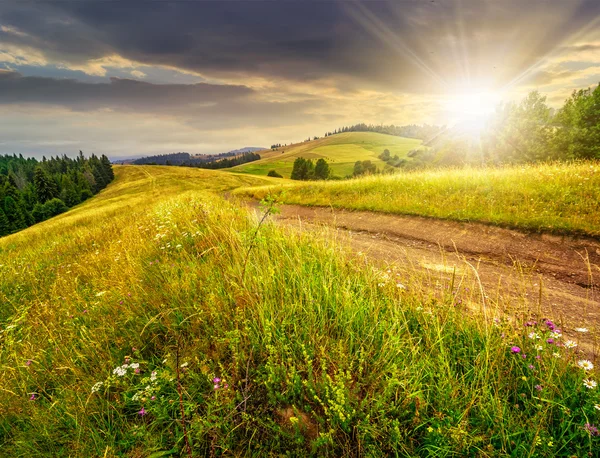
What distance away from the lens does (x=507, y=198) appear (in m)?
8.90

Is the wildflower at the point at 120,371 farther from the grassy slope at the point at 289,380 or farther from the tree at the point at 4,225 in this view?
the tree at the point at 4,225

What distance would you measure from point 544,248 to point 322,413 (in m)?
7.52

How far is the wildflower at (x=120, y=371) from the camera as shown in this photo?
2.33 metres

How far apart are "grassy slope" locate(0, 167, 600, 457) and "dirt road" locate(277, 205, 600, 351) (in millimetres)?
1000

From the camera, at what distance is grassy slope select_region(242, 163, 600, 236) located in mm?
7336

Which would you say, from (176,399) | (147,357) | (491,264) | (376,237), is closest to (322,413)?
(176,399)

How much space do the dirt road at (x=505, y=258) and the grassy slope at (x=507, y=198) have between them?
0.45 meters

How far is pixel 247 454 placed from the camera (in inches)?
72.6

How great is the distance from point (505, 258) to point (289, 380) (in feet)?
21.8

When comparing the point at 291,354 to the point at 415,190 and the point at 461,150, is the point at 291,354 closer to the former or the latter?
the point at 415,190

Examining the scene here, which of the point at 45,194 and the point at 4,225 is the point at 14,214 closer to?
the point at 4,225

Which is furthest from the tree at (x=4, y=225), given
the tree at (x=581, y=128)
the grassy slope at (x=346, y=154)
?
the tree at (x=581, y=128)

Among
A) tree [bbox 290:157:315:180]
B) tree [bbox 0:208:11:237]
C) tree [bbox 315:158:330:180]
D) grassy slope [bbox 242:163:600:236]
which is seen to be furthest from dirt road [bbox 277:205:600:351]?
tree [bbox 0:208:11:237]

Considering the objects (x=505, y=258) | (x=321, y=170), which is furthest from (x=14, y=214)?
(x=505, y=258)
